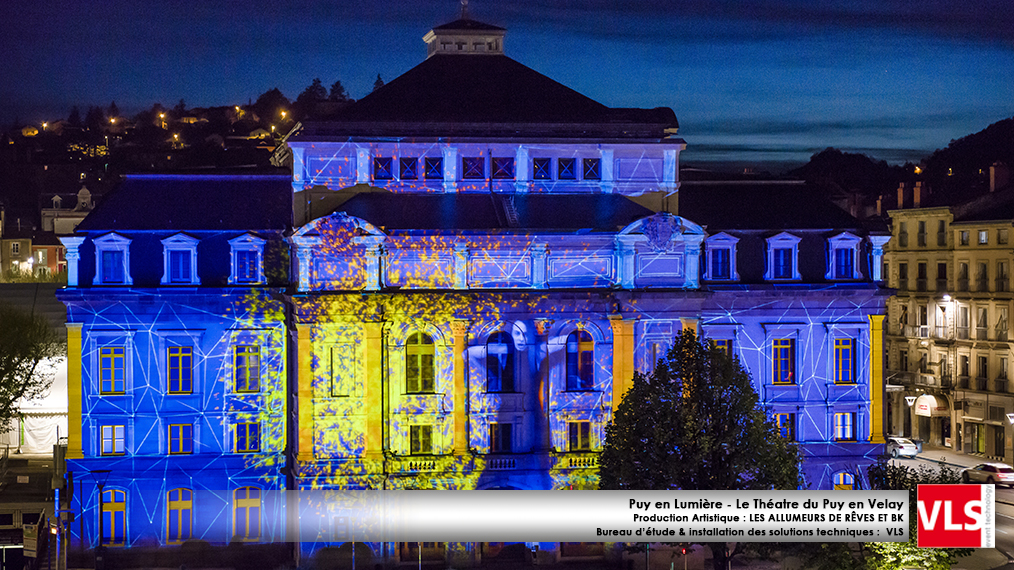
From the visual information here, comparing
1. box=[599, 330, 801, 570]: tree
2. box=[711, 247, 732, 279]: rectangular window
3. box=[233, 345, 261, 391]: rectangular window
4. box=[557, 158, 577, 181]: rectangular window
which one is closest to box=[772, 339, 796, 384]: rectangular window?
box=[711, 247, 732, 279]: rectangular window

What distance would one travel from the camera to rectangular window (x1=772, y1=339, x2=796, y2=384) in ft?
221

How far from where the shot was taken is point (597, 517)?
46.3m

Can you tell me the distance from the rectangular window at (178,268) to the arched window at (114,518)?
36.8 ft

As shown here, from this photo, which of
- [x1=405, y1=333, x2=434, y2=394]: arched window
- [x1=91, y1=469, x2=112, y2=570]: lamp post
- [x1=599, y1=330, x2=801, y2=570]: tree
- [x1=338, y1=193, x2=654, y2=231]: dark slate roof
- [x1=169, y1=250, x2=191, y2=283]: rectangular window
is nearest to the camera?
Answer: [x1=599, y1=330, x2=801, y2=570]: tree

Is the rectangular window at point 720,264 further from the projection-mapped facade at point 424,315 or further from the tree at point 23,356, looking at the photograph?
the tree at point 23,356

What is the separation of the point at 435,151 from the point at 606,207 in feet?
30.0

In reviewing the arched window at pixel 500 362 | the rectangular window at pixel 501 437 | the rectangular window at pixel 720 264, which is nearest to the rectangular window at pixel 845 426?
the rectangular window at pixel 720 264

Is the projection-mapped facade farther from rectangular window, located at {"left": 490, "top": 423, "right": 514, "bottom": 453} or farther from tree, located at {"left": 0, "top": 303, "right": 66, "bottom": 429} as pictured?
tree, located at {"left": 0, "top": 303, "right": 66, "bottom": 429}

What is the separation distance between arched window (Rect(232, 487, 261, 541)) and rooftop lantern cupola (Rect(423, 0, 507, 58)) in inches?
1029

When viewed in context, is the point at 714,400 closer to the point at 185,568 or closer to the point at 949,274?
the point at 185,568

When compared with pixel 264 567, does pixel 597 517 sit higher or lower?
higher

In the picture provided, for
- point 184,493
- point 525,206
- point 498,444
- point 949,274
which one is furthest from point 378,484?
Answer: point 949,274

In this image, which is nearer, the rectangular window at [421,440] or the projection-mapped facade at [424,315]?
the projection-mapped facade at [424,315]

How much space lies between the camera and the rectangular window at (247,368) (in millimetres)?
64750
